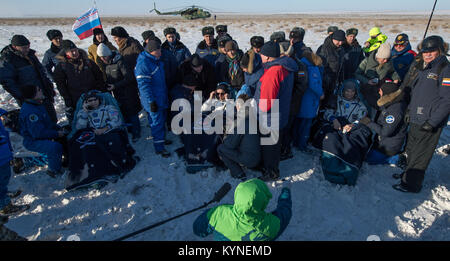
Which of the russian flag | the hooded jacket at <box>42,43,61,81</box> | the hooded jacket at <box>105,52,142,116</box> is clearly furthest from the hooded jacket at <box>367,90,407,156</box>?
the russian flag

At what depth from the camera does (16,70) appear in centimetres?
447

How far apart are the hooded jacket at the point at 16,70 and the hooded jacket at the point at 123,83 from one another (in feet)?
4.48

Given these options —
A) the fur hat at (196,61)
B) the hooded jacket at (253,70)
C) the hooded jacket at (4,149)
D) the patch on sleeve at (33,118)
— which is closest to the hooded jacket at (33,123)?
the patch on sleeve at (33,118)

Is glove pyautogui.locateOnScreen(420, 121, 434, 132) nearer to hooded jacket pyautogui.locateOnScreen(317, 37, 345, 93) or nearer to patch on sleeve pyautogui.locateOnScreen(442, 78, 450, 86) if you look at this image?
patch on sleeve pyautogui.locateOnScreen(442, 78, 450, 86)

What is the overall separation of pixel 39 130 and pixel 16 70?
63.4 inches

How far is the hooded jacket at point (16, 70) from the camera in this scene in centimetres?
434

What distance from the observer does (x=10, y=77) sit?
439 cm

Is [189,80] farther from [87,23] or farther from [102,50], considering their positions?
[87,23]

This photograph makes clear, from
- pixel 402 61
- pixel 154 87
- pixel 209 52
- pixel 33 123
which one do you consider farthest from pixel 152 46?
pixel 402 61

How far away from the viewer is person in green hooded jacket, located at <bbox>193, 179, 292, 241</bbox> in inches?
71.6

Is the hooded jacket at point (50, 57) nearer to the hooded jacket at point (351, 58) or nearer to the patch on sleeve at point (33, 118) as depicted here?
the patch on sleeve at point (33, 118)
